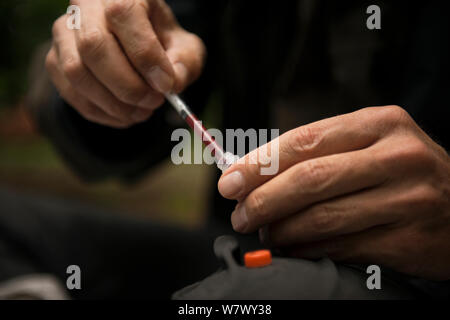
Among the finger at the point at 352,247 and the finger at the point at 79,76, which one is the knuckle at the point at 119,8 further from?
the finger at the point at 352,247

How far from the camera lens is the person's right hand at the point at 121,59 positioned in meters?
0.41

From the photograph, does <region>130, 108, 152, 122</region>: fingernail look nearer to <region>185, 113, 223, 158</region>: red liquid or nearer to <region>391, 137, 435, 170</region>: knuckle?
<region>185, 113, 223, 158</region>: red liquid

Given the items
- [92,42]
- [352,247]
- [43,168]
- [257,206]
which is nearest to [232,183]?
[257,206]

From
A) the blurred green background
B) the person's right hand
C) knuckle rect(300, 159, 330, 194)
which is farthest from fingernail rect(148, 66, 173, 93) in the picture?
the blurred green background

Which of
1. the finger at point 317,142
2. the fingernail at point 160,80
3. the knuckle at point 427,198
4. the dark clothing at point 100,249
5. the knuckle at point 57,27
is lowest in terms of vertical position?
the dark clothing at point 100,249

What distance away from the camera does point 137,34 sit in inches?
16.0

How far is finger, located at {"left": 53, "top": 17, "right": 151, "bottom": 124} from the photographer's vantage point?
0.44 meters

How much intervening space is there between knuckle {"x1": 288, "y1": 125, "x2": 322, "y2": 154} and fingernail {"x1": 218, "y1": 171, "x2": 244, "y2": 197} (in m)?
0.06

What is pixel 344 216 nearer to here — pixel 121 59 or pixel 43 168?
pixel 121 59

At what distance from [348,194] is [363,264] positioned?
3.0 inches

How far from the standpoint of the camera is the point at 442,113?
521 millimetres

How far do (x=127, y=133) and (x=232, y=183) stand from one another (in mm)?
451

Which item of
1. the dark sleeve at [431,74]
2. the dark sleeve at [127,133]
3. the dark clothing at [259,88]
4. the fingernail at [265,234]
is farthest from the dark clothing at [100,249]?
the dark sleeve at [431,74]
